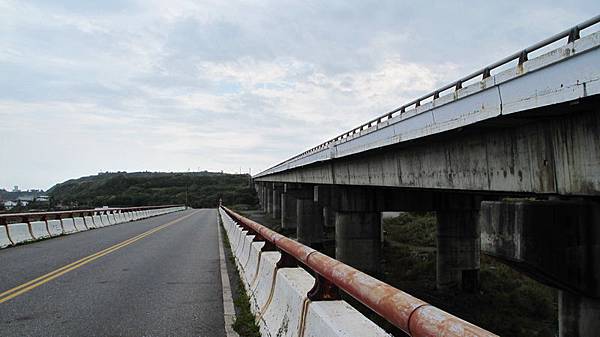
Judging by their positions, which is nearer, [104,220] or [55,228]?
[55,228]

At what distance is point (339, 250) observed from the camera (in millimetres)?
24125

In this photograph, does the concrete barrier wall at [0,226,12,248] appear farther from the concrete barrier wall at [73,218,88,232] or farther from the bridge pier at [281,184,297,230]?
the bridge pier at [281,184,297,230]

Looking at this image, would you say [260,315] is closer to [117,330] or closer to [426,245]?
[117,330]

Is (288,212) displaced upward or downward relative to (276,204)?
downward

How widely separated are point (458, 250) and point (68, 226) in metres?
18.7

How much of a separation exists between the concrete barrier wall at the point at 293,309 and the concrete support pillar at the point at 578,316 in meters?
5.90

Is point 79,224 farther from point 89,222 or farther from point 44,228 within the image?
point 44,228

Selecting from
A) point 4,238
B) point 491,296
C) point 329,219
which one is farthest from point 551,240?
point 329,219

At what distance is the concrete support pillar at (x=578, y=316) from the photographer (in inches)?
373

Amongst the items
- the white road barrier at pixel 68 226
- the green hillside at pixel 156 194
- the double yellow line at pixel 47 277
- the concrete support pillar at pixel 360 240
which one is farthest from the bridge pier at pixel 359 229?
the green hillside at pixel 156 194

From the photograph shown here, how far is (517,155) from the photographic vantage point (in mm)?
9156

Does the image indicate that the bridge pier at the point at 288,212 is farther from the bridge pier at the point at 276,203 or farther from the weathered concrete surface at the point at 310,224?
the bridge pier at the point at 276,203

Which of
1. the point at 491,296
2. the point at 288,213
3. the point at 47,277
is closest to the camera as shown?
the point at 47,277

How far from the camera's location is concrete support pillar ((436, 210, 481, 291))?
22.2 meters
